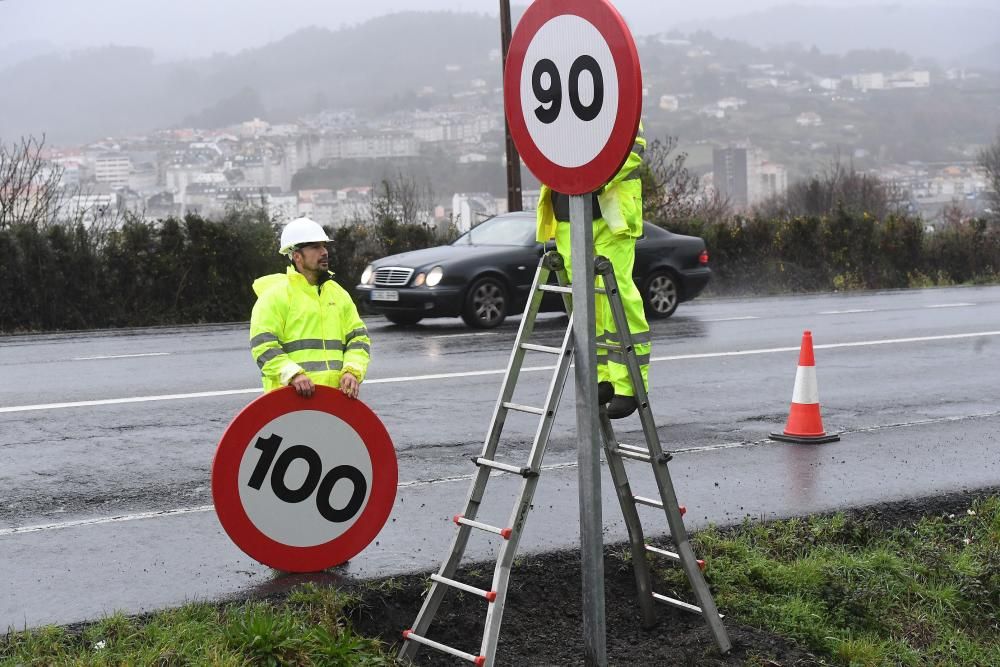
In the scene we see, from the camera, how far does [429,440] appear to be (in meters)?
8.67

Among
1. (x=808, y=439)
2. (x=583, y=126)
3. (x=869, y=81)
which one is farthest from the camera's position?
(x=869, y=81)

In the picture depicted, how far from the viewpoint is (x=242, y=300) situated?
19938 mm

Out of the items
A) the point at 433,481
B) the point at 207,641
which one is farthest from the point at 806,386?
the point at 207,641

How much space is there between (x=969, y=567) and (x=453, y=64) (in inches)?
5657

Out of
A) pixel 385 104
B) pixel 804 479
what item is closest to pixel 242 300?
pixel 804 479

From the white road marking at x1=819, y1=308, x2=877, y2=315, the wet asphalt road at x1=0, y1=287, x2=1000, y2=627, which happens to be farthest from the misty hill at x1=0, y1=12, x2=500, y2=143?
the wet asphalt road at x1=0, y1=287, x2=1000, y2=627

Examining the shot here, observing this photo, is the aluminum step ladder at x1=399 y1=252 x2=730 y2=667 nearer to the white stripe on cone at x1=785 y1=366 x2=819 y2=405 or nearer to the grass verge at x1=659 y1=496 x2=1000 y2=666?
the grass verge at x1=659 y1=496 x2=1000 y2=666

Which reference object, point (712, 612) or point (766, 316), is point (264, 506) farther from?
point (766, 316)

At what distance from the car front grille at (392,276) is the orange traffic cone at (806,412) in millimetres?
8448

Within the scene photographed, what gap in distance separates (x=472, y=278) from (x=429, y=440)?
7841 mm

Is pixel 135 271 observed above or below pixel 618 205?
below

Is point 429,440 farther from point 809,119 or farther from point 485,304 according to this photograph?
point 809,119

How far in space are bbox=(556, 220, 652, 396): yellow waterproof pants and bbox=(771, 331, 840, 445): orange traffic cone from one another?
331 cm

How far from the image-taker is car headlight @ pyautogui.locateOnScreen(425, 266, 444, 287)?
1622 cm
